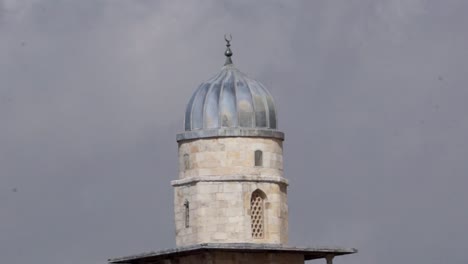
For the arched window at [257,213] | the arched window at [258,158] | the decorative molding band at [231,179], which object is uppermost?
the arched window at [258,158]

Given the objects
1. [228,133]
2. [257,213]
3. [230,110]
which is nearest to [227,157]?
[228,133]

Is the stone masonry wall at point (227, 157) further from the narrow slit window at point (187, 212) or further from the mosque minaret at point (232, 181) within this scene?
the narrow slit window at point (187, 212)

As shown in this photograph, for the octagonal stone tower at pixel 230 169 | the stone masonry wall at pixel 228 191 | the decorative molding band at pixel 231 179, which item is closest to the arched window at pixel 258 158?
the octagonal stone tower at pixel 230 169

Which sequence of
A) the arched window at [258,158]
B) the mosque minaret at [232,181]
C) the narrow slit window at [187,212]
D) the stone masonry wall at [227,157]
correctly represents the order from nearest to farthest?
the mosque minaret at [232,181], the stone masonry wall at [227,157], the arched window at [258,158], the narrow slit window at [187,212]

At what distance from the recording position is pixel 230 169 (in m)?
49.3

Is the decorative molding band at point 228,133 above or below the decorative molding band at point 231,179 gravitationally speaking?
above

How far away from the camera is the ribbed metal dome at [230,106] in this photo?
49.6m

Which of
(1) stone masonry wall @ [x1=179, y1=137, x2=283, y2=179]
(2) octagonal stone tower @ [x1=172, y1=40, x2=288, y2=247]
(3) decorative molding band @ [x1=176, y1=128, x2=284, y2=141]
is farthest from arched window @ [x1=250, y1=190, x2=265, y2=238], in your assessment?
(3) decorative molding band @ [x1=176, y1=128, x2=284, y2=141]

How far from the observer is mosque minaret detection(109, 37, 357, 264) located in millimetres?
48938

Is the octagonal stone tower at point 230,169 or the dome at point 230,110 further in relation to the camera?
the dome at point 230,110

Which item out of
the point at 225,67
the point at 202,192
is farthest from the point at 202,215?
the point at 225,67

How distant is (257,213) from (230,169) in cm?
138

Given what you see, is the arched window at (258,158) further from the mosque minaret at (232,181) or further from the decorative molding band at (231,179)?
the decorative molding band at (231,179)

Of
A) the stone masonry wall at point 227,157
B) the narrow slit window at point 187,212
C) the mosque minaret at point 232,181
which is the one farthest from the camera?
the narrow slit window at point 187,212
